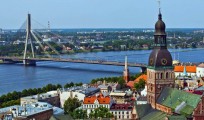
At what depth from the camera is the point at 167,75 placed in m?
25.1

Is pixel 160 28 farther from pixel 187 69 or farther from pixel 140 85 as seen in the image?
pixel 187 69

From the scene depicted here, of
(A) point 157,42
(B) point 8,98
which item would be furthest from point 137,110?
(B) point 8,98

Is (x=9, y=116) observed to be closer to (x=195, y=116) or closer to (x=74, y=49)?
(x=195, y=116)

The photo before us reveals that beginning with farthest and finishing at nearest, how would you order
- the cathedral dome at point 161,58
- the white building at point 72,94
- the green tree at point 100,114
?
the white building at point 72,94
the green tree at point 100,114
the cathedral dome at point 161,58

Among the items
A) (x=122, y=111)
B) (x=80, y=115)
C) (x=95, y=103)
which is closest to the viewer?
(x=80, y=115)

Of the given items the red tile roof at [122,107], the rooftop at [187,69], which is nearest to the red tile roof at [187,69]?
the rooftop at [187,69]

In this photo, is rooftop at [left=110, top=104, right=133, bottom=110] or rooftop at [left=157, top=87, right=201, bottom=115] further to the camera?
rooftop at [left=110, top=104, right=133, bottom=110]

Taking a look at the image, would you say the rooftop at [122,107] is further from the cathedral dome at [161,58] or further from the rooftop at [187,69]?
the rooftop at [187,69]

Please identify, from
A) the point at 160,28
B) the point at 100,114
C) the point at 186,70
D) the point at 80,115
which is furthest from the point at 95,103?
the point at 186,70

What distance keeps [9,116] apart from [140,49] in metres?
88.1
